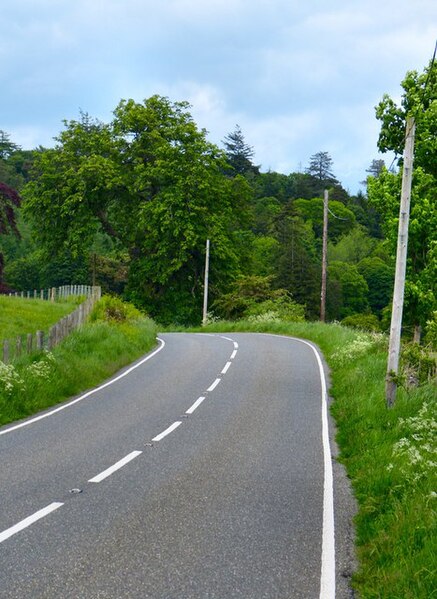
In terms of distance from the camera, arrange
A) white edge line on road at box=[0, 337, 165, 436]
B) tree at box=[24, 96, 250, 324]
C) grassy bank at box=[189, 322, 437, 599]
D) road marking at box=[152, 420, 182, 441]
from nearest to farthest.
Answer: grassy bank at box=[189, 322, 437, 599] < road marking at box=[152, 420, 182, 441] < white edge line on road at box=[0, 337, 165, 436] < tree at box=[24, 96, 250, 324]

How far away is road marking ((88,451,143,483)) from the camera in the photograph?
7656 millimetres

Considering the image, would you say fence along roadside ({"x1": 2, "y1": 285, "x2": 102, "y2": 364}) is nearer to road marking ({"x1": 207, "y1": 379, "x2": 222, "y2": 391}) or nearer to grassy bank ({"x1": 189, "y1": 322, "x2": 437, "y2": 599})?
road marking ({"x1": 207, "y1": 379, "x2": 222, "y2": 391})

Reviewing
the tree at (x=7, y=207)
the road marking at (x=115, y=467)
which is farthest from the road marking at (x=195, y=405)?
the tree at (x=7, y=207)

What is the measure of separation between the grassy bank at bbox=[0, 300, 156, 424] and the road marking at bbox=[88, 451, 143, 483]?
144 inches

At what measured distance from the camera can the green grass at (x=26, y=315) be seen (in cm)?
2593

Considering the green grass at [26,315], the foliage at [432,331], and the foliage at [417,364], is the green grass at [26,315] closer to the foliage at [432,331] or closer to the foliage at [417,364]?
the foliage at [417,364]

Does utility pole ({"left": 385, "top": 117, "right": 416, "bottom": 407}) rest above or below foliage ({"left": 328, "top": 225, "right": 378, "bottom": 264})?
below

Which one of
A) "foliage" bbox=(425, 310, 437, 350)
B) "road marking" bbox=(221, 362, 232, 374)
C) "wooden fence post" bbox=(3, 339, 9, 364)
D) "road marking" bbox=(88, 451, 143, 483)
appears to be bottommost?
"road marking" bbox=(221, 362, 232, 374)

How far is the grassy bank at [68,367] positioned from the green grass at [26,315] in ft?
12.1

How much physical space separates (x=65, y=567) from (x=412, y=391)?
860 cm

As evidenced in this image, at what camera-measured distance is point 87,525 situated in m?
6.01

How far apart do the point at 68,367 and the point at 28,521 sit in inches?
381

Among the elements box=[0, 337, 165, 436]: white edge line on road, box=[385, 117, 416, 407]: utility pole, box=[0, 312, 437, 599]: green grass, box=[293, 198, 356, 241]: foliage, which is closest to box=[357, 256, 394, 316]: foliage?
box=[293, 198, 356, 241]: foliage

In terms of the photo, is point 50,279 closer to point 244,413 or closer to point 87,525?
point 244,413
